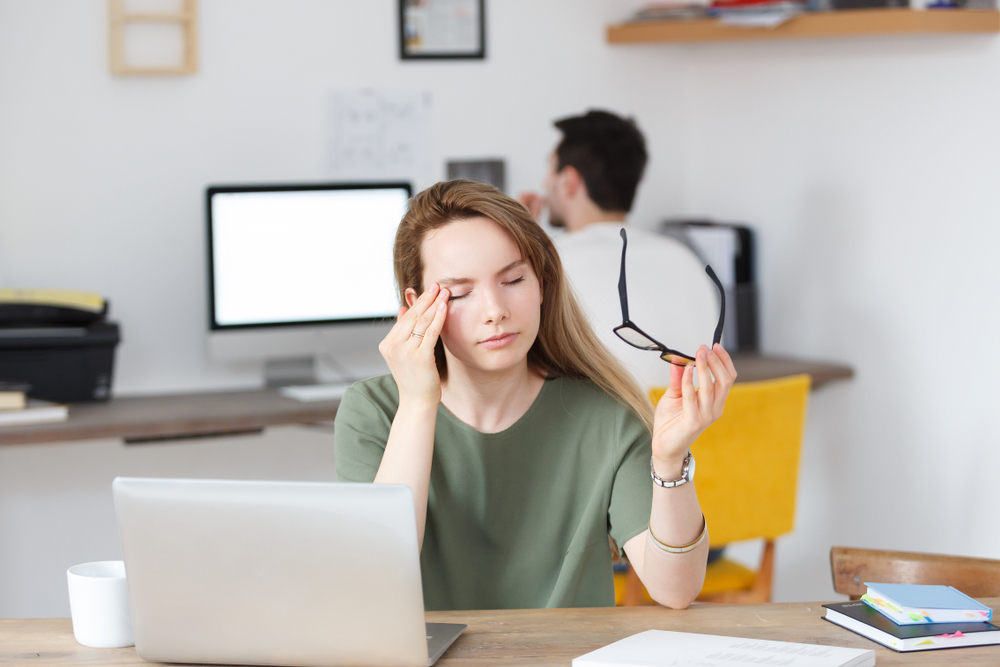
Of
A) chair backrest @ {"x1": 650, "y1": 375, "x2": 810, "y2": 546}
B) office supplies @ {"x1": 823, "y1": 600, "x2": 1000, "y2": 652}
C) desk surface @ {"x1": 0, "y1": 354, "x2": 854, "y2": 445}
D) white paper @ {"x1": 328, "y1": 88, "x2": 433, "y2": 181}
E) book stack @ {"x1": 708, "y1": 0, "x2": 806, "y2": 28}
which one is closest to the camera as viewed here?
office supplies @ {"x1": 823, "y1": 600, "x2": 1000, "y2": 652}

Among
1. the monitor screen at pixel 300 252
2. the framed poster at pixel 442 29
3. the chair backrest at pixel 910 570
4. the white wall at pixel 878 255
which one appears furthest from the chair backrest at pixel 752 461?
the framed poster at pixel 442 29

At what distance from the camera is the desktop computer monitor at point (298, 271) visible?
2650mm

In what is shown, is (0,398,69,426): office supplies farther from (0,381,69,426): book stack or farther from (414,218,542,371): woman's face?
(414,218,542,371): woman's face

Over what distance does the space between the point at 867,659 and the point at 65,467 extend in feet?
7.27

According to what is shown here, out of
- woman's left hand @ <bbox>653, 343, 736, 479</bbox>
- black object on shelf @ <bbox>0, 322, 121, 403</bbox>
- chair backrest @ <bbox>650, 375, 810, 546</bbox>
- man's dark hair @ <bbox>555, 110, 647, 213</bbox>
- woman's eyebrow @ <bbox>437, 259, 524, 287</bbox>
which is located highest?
man's dark hair @ <bbox>555, 110, 647, 213</bbox>

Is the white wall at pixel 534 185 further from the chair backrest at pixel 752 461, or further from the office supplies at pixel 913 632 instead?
the office supplies at pixel 913 632

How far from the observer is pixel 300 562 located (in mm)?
1059

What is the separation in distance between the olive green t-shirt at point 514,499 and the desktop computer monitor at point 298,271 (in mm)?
1187

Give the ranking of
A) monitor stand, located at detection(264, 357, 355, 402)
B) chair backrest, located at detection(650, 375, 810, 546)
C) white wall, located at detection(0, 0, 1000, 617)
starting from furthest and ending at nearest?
1. monitor stand, located at detection(264, 357, 355, 402)
2. white wall, located at detection(0, 0, 1000, 617)
3. chair backrest, located at detection(650, 375, 810, 546)

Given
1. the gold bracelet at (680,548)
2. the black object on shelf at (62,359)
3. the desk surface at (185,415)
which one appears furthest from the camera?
the black object on shelf at (62,359)

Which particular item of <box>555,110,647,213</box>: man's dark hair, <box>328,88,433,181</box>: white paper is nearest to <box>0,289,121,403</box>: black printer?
<box>328,88,433,181</box>: white paper

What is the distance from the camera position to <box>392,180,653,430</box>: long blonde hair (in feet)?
4.73

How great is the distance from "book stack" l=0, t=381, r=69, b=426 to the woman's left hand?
1.56 m

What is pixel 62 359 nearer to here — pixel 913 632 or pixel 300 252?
pixel 300 252
